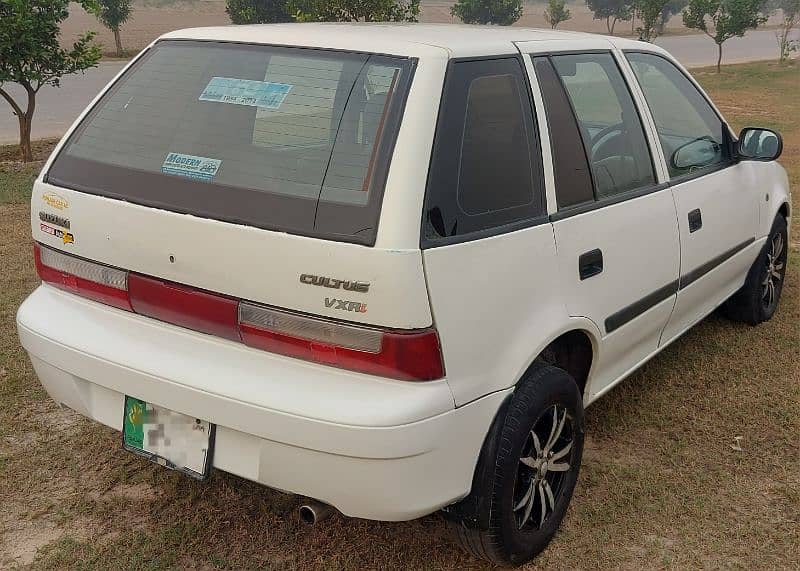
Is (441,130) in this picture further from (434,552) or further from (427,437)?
(434,552)

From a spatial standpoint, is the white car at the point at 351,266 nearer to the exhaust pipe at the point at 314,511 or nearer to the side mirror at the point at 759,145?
the exhaust pipe at the point at 314,511

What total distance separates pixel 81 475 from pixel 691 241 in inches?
106

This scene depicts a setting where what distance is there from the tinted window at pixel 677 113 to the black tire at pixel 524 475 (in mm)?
1279

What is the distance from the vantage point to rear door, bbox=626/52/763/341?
3334 millimetres

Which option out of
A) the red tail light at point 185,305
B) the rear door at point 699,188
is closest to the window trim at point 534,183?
the red tail light at point 185,305

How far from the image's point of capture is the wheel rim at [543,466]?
2531 millimetres

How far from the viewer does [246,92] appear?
2400 mm

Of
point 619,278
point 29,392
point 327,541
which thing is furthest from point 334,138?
point 29,392

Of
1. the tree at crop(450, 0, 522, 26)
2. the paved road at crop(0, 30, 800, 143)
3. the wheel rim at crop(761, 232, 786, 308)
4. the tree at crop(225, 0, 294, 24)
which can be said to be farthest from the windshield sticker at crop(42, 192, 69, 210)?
the tree at crop(450, 0, 522, 26)

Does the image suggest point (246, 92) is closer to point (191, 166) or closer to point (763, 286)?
point (191, 166)

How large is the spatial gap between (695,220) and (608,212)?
2.71 feet

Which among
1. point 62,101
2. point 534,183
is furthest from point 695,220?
point 62,101

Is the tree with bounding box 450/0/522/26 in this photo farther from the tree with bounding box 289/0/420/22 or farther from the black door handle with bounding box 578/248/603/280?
the black door handle with bounding box 578/248/603/280

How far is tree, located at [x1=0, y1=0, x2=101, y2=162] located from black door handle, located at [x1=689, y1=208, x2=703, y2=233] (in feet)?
27.0
